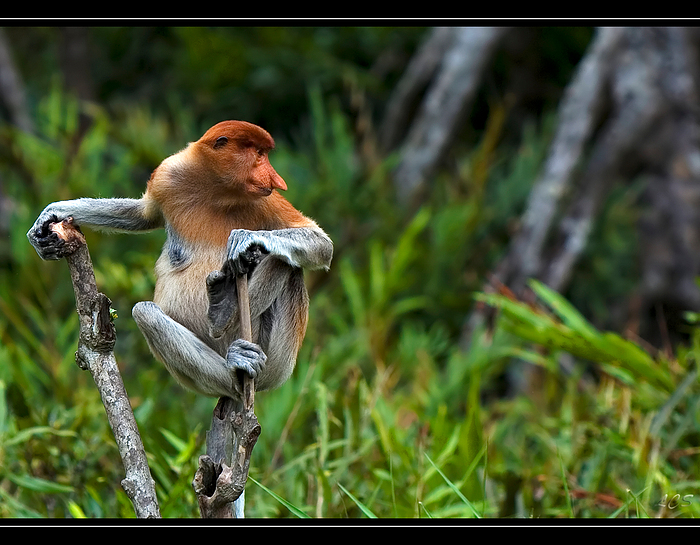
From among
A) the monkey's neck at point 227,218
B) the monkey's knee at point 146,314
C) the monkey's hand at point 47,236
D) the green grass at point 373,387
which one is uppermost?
the monkey's neck at point 227,218

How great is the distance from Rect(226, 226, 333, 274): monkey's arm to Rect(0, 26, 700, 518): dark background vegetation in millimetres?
509

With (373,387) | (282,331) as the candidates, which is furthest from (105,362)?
(373,387)

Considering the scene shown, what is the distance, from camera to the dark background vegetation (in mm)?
2145

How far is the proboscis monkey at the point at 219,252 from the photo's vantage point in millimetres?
1123

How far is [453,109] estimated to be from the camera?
14.8 feet

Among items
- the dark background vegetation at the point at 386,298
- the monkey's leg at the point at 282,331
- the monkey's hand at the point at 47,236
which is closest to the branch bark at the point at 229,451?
the monkey's leg at the point at 282,331

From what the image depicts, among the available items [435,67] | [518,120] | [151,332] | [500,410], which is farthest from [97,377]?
[518,120]

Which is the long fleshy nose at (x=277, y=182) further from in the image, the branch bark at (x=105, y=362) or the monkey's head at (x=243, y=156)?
the branch bark at (x=105, y=362)

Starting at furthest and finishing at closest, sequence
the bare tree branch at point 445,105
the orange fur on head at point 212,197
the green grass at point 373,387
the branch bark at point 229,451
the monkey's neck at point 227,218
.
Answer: the bare tree branch at point 445,105 → the green grass at point 373,387 → the monkey's neck at point 227,218 → the orange fur on head at point 212,197 → the branch bark at point 229,451

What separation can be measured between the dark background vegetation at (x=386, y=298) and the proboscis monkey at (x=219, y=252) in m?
0.41

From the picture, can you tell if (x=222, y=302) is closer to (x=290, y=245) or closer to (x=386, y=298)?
(x=290, y=245)

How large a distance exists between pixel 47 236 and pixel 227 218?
29cm

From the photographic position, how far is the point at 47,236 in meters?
1.16

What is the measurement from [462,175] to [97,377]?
12.5ft
